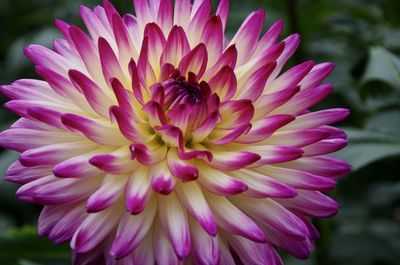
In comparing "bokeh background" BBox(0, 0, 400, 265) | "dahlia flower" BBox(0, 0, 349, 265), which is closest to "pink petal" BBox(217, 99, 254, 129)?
"dahlia flower" BBox(0, 0, 349, 265)

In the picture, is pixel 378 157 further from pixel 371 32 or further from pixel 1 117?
pixel 1 117

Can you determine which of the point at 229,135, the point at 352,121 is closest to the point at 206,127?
the point at 229,135

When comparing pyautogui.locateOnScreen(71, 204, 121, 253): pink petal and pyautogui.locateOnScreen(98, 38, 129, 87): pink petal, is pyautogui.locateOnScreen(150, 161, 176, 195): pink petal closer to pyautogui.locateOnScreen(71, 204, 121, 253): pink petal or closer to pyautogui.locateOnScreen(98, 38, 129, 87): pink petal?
pyautogui.locateOnScreen(71, 204, 121, 253): pink petal

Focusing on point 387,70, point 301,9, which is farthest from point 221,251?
point 301,9

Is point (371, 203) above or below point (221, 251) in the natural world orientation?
below

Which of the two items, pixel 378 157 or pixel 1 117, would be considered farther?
pixel 1 117
